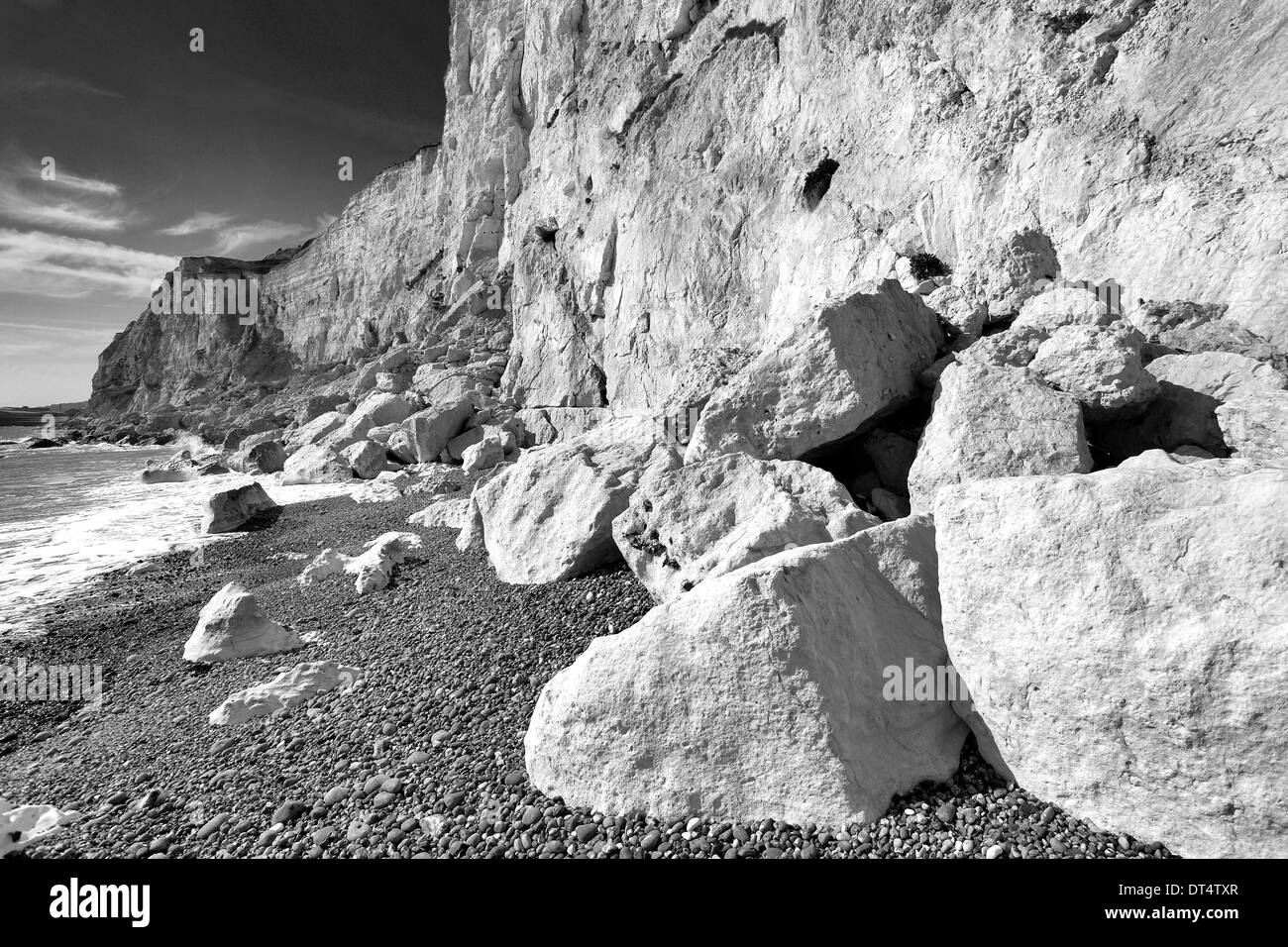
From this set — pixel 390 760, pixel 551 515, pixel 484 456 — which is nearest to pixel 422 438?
pixel 484 456

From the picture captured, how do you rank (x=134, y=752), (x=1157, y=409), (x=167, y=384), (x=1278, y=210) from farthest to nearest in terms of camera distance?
1. (x=167, y=384)
2. (x=1278, y=210)
3. (x=1157, y=409)
4. (x=134, y=752)

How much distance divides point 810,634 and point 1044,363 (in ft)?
17.0

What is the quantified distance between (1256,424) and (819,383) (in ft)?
13.9

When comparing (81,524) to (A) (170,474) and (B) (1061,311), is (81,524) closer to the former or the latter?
(A) (170,474)

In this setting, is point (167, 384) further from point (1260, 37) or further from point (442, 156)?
point (1260, 37)

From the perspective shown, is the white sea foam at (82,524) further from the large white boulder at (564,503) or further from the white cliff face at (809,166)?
the white cliff face at (809,166)

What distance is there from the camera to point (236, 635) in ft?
27.1

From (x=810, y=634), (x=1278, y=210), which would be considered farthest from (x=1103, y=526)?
(x=1278, y=210)

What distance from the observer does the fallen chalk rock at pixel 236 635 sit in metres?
8.18

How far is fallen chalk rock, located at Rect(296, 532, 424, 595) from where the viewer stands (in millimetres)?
9945

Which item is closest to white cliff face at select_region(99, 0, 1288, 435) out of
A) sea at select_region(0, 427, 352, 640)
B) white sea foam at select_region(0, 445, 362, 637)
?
sea at select_region(0, 427, 352, 640)

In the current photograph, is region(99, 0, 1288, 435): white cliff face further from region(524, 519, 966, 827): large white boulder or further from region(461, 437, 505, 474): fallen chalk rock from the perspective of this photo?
region(461, 437, 505, 474): fallen chalk rock

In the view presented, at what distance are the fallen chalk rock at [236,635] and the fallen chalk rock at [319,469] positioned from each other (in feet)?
65.9

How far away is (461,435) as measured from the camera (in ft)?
101
